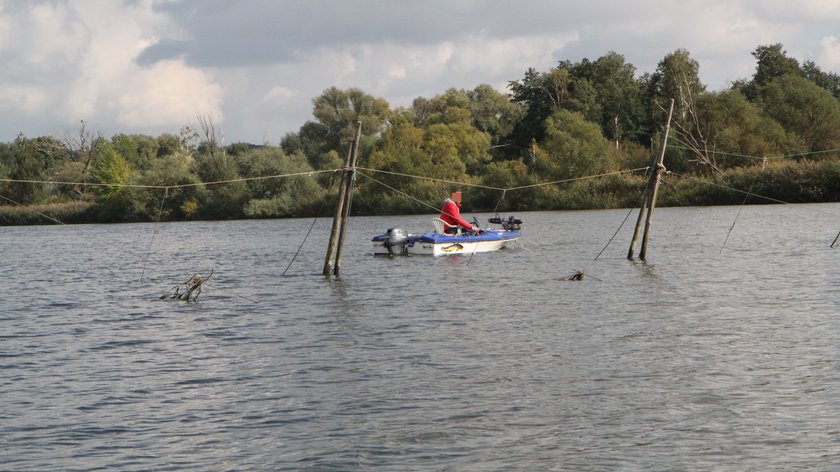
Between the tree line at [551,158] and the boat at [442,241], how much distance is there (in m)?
36.7

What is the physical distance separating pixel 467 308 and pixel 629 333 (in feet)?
18.3

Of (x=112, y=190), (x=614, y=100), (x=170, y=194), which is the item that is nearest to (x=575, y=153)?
(x=614, y=100)

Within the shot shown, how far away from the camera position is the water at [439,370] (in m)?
11.9

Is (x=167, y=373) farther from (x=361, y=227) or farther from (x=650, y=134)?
(x=650, y=134)

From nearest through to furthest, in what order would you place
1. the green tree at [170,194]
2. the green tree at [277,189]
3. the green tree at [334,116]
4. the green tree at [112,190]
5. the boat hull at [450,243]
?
the boat hull at [450,243]
the green tree at [277,189]
the green tree at [170,194]
the green tree at [112,190]
the green tree at [334,116]

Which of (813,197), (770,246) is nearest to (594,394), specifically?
(770,246)

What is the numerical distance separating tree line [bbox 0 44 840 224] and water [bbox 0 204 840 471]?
4817cm

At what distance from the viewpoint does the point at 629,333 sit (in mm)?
19594

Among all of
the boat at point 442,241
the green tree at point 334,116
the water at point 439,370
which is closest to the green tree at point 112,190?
the green tree at point 334,116

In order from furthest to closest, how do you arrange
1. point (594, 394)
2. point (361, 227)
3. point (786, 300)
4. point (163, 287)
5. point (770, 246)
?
point (361, 227), point (770, 246), point (163, 287), point (786, 300), point (594, 394)

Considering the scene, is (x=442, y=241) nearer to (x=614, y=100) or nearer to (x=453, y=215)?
(x=453, y=215)

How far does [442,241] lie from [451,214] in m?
1.13

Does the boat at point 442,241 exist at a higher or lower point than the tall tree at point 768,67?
lower

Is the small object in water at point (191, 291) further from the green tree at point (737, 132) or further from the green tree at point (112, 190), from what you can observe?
the green tree at point (737, 132)
